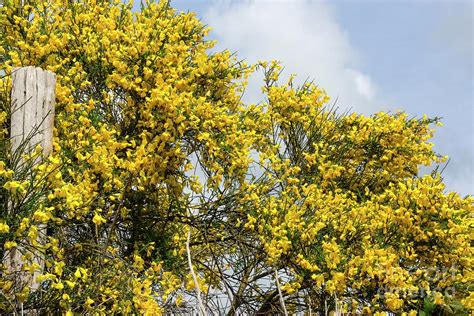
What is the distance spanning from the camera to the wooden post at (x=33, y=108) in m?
5.12

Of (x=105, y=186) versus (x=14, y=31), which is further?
(x=14, y=31)

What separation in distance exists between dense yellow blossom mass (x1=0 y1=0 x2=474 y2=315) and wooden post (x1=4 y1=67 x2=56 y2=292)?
153 mm

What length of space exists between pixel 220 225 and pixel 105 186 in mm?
1467

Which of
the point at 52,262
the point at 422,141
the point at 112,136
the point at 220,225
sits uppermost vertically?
the point at 422,141

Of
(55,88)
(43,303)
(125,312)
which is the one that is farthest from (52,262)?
(55,88)

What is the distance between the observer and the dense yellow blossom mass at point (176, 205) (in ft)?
18.2

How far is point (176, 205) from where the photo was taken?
21.8 ft

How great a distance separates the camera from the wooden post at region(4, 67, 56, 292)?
5.12 meters

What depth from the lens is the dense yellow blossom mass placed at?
5535mm

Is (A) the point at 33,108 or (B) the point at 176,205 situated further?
(B) the point at 176,205

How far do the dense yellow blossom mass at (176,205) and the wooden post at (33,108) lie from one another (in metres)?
0.15

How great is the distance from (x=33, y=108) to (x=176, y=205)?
1.94m

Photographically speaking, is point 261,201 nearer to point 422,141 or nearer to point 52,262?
point 52,262

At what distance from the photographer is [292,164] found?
27.3 feet
